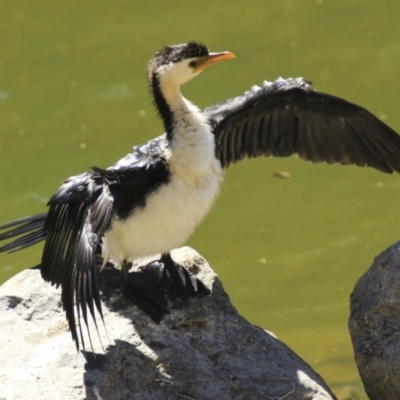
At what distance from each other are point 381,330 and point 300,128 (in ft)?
5.04

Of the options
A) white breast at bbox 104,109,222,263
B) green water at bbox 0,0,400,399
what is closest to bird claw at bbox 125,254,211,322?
white breast at bbox 104,109,222,263

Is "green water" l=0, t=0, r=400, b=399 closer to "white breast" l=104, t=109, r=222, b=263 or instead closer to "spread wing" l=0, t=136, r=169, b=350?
"white breast" l=104, t=109, r=222, b=263

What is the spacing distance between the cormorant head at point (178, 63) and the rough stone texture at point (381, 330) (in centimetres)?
148

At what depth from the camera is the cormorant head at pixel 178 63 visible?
5.48 m

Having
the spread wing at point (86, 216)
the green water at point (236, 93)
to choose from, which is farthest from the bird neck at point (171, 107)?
the green water at point (236, 93)

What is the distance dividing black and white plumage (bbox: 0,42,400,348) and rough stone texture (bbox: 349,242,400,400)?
2.94ft

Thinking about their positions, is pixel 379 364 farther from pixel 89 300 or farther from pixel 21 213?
pixel 21 213

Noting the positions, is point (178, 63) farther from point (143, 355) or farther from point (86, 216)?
point (143, 355)

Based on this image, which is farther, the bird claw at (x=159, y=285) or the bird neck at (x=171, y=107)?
the bird neck at (x=171, y=107)

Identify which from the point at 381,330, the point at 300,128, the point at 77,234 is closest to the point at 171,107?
the point at 300,128

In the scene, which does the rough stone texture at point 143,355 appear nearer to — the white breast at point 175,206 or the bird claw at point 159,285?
the bird claw at point 159,285

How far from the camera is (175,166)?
5.29 m

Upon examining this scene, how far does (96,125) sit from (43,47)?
151 centimetres

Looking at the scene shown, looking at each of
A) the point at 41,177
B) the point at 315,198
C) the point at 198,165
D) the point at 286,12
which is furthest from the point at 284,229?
the point at 286,12
